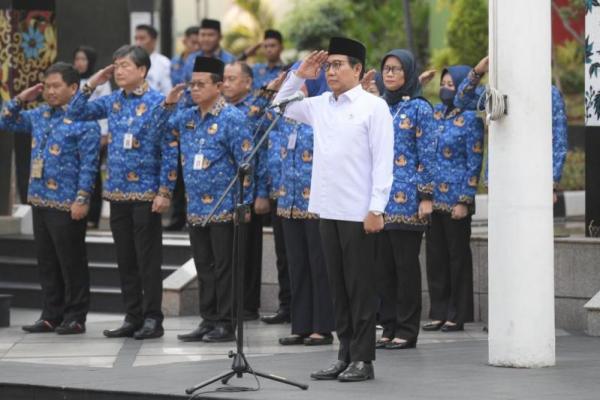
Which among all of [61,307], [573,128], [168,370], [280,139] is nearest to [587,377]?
[168,370]

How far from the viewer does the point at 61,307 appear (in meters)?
13.1

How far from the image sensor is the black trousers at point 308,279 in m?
11.7

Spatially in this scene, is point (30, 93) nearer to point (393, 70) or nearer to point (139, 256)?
point (139, 256)

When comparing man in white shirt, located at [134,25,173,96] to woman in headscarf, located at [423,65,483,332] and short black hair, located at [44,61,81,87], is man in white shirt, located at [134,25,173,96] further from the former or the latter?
woman in headscarf, located at [423,65,483,332]

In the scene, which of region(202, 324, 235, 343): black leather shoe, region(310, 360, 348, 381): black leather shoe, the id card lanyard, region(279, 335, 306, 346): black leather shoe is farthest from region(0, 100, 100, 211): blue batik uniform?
region(310, 360, 348, 381): black leather shoe

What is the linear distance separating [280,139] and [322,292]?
153 centimetres

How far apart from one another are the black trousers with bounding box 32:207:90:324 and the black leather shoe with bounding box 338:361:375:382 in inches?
154

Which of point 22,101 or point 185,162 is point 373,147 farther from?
point 22,101

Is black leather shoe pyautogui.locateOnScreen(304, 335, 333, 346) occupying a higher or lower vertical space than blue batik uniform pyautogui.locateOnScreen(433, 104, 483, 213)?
lower

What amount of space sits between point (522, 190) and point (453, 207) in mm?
2389

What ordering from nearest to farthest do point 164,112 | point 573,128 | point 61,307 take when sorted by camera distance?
point 164,112 → point 61,307 → point 573,128

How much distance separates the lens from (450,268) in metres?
12.8

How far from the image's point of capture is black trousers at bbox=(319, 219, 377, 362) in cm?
967

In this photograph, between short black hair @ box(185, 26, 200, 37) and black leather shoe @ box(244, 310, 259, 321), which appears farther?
short black hair @ box(185, 26, 200, 37)
